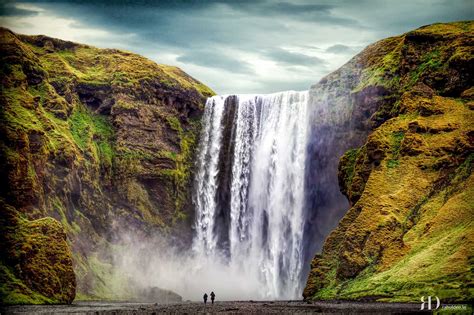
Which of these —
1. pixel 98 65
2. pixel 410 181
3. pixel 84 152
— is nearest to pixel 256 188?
pixel 84 152

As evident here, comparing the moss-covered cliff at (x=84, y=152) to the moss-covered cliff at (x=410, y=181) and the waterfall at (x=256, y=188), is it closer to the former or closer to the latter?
the waterfall at (x=256, y=188)

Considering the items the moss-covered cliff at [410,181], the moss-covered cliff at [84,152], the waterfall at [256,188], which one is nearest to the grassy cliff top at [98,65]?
the moss-covered cliff at [84,152]

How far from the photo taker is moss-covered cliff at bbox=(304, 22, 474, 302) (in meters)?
79.8

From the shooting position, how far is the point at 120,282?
121m

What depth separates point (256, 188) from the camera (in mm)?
130750

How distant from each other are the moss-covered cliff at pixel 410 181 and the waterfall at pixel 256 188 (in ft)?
54.1

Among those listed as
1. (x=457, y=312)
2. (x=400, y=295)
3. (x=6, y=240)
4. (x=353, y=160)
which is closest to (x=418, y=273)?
(x=400, y=295)

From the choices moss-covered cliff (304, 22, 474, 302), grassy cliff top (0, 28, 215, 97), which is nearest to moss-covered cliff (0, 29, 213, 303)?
grassy cliff top (0, 28, 215, 97)

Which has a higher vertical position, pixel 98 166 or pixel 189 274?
pixel 98 166

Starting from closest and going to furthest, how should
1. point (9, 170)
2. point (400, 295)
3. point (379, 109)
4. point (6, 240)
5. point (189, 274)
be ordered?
point (400, 295), point (6, 240), point (9, 170), point (379, 109), point (189, 274)

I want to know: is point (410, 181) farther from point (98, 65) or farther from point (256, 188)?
point (98, 65)

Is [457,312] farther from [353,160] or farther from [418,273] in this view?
→ [353,160]

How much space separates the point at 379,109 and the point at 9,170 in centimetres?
4949

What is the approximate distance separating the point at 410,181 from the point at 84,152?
5758 centimetres
